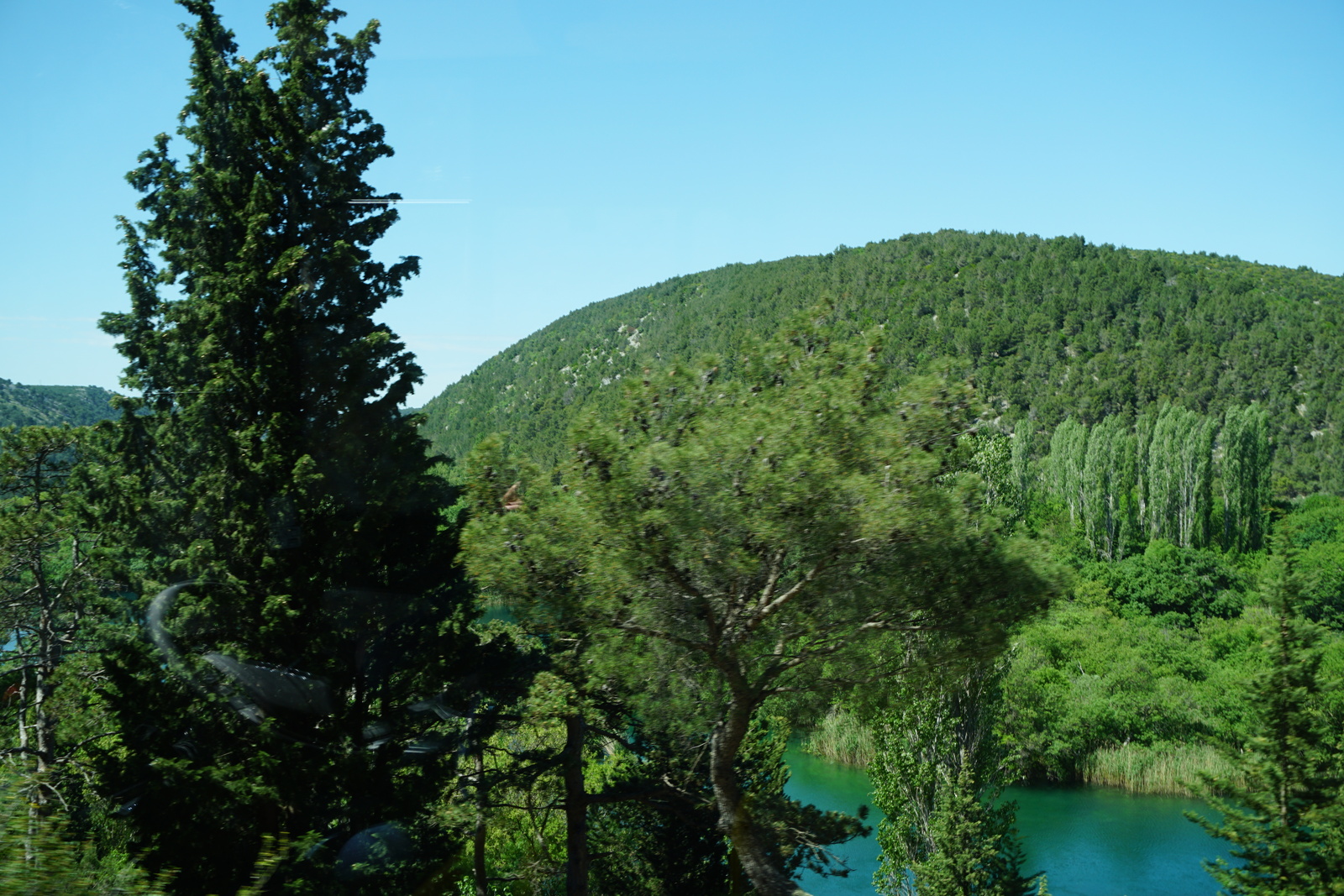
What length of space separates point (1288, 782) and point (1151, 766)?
13634mm

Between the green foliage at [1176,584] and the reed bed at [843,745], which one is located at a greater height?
the green foliage at [1176,584]

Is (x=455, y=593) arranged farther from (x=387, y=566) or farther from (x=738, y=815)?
(x=738, y=815)

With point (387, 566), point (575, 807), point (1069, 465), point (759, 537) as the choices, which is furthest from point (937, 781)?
point (1069, 465)

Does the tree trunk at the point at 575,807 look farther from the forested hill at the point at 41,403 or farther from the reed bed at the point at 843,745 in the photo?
the forested hill at the point at 41,403

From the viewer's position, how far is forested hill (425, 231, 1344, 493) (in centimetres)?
5538

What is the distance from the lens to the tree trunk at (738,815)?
6.76m

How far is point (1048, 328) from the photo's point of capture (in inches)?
2830

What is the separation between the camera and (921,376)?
662 centimetres

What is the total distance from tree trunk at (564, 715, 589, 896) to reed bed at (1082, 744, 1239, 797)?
54.8 feet

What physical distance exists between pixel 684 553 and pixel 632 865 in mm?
5261

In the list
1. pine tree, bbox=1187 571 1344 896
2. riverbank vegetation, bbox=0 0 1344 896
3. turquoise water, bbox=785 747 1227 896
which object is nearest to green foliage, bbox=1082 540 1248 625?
turquoise water, bbox=785 747 1227 896

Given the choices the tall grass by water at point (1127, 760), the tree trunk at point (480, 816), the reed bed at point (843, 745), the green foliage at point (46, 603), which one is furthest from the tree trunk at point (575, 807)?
the reed bed at point (843, 745)

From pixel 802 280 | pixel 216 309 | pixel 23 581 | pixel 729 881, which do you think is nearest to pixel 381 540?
pixel 216 309

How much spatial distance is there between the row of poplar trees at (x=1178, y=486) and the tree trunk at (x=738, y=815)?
36.3 meters
